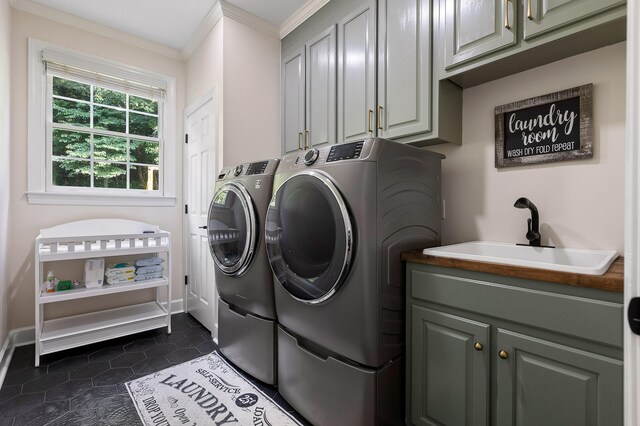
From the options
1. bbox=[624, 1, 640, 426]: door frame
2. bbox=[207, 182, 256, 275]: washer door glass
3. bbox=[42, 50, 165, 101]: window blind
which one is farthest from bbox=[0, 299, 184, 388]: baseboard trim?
bbox=[624, 1, 640, 426]: door frame

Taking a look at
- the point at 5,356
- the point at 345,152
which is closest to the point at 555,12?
the point at 345,152

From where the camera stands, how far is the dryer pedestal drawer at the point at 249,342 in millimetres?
1781

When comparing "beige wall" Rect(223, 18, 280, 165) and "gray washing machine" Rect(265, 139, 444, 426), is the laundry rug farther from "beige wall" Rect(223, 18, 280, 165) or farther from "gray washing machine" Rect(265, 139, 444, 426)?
"beige wall" Rect(223, 18, 280, 165)

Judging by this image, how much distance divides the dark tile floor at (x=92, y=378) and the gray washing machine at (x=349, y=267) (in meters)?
0.39

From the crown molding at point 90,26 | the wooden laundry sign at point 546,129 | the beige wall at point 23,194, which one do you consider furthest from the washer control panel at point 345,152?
the crown molding at point 90,26

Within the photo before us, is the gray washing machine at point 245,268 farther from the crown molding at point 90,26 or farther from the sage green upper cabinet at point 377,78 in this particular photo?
the crown molding at point 90,26

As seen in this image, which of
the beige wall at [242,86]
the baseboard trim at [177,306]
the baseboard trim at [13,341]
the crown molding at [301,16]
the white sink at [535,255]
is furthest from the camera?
the baseboard trim at [177,306]

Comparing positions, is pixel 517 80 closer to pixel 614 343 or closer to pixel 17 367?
pixel 614 343

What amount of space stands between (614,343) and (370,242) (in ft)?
2.58

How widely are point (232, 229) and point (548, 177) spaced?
5.99 feet

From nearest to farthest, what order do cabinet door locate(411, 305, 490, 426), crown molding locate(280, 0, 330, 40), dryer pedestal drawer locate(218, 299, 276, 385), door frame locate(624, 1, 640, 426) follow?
1. door frame locate(624, 1, 640, 426)
2. cabinet door locate(411, 305, 490, 426)
3. dryer pedestal drawer locate(218, 299, 276, 385)
4. crown molding locate(280, 0, 330, 40)

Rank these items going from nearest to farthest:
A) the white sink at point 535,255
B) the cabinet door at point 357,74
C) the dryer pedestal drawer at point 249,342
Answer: the white sink at point 535,255, the dryer pedestal drawer at point 249,342, the cabinet door at point 357,74

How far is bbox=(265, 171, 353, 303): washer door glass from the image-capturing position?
1.30 m

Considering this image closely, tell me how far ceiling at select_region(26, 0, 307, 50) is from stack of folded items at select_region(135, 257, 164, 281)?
212 centimetres
